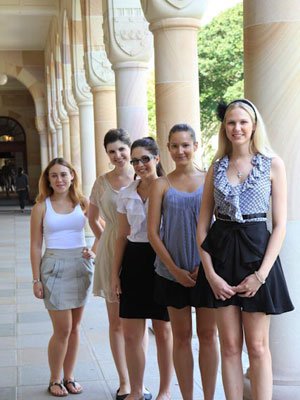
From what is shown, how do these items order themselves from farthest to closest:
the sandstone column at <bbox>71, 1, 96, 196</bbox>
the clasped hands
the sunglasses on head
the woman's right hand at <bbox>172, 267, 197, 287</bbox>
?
the sandstone column at <bbox>71, 1, 96, 196</bbox>, the sunglasses on head, the woman's right hand at <bbox>172, 267, 197, 287</bbox>, the clasped hands

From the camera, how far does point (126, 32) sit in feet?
27.6

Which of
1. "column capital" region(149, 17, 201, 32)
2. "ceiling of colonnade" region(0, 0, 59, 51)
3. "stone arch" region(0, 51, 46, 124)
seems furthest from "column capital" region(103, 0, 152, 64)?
"stone arch" region(0, 51, 46, 124)

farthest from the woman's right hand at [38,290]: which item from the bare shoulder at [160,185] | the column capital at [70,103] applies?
the column capital at [70,103]

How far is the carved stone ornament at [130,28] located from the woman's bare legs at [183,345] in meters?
5.22

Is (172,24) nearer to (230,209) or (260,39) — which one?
(260,39)

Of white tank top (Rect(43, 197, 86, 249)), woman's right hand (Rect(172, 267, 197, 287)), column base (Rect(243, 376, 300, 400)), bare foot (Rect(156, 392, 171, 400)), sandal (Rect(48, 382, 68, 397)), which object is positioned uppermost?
white tank top (Rect(43, 197, 86, 249))

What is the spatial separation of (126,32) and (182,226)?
17.5 feet

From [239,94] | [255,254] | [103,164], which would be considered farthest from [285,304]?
[239,94]

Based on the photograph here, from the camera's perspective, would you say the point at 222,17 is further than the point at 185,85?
Yes

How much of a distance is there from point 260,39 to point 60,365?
242cm

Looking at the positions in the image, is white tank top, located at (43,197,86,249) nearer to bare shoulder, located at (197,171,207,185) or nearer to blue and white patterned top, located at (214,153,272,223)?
bare shoulder, located at (197,171,207,185)

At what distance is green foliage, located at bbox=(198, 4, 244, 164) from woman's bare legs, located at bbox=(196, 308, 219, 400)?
27.2 meters

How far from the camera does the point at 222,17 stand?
30.9 m

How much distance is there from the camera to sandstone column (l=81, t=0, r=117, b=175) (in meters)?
11.4
